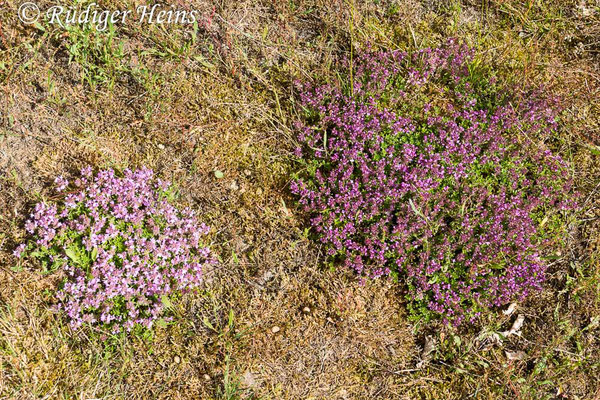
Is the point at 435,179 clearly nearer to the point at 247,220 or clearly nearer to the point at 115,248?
the point at 247,220

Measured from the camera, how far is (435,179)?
4625mm

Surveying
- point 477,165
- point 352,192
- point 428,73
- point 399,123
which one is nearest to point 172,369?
point 352,192

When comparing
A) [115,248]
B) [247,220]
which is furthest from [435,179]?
[115,248]

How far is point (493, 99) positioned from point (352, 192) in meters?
2.07

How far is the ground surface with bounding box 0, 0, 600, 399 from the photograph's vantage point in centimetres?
412

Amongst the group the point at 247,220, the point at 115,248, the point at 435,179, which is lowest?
the point at 115,248

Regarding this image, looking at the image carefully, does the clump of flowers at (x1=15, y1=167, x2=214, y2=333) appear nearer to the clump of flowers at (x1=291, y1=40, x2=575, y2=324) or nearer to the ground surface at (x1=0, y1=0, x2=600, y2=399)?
the ground surface at (x1=0, y1=0, x2=600, y2=399)

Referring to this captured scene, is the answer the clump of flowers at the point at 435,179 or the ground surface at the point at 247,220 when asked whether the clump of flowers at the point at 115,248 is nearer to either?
the ground surface at the point at 247,220

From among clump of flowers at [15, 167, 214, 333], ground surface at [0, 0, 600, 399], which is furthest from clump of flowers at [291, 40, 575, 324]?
clump of flowers at [15, 167, 214, 333]

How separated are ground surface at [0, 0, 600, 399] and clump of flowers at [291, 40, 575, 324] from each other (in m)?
0.27

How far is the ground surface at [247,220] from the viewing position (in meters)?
4.12

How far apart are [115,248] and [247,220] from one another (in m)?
1.23

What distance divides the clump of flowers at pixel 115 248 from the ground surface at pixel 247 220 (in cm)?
19

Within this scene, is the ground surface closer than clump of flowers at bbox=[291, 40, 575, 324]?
Yes
